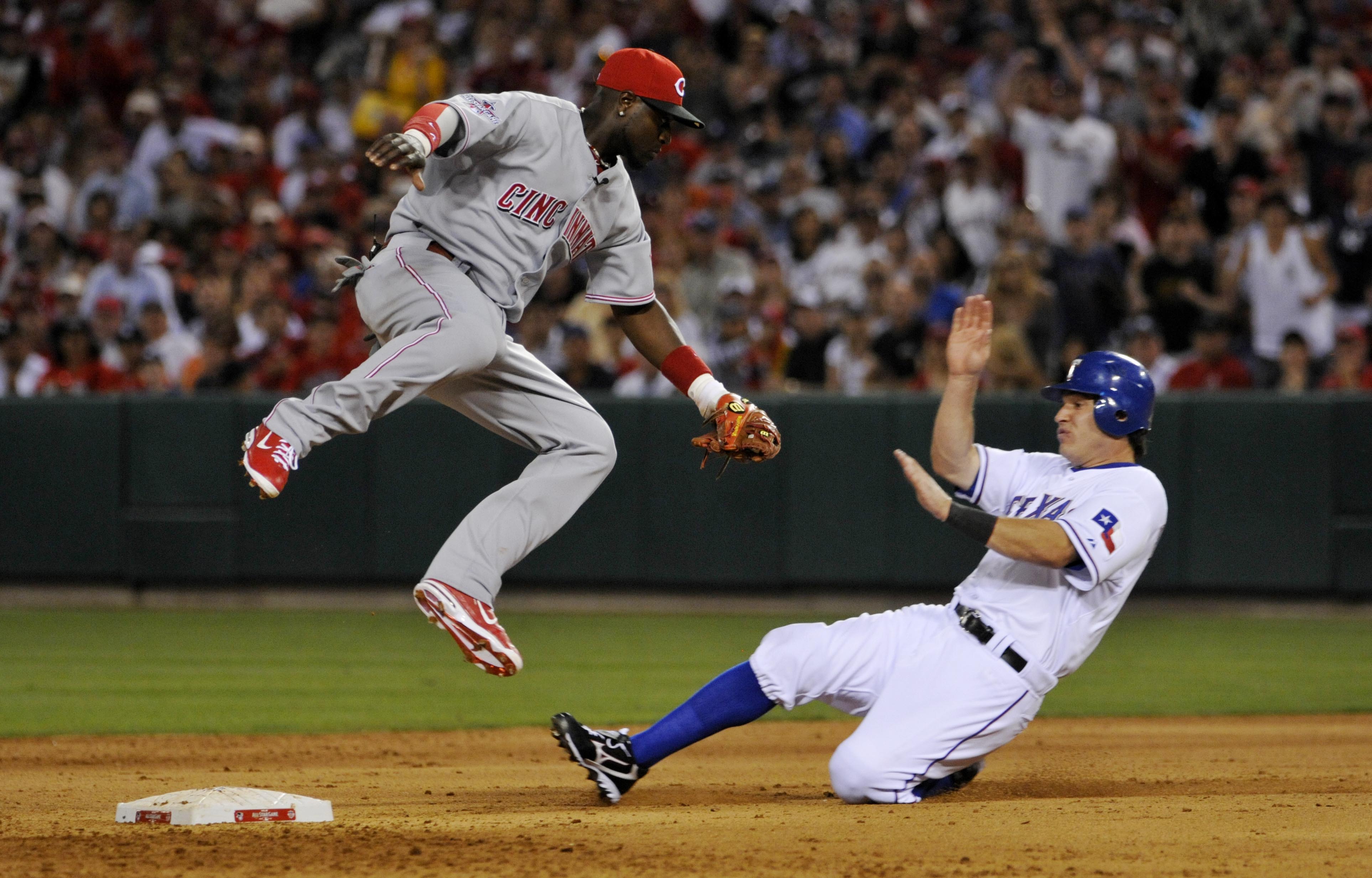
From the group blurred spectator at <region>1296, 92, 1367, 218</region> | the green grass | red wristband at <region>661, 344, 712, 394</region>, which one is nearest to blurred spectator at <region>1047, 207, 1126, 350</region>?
blurred spectator at <region>1296, 92, 1367, 218</region>

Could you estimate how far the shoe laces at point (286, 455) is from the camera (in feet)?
13.8

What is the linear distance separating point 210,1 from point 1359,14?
35.3ft

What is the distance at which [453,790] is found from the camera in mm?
5277

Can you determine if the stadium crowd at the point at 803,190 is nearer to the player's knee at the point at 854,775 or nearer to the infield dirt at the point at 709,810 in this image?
the infield dirt at the point at 709,810

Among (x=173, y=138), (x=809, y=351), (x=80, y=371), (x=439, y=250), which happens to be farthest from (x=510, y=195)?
(x=173, y=138)

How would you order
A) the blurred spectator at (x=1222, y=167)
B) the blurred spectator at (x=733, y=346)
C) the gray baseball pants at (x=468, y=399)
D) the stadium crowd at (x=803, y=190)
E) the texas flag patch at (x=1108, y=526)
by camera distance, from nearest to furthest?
1. the gray baseball pants at (x=468, y=399)
2. the texas flag patch at (x=1108, y=526)
3. the stadium crowd at (x=803, y=190)
4. the blurred spectator at (x=733, y=346)
5. the blurred spectator at (x=1222, y=167)

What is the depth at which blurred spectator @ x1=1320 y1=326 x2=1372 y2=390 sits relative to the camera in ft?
33.4

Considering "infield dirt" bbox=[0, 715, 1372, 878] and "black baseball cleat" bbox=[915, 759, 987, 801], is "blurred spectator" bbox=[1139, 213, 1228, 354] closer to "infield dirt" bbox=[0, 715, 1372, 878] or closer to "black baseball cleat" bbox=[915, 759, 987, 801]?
"infield dirt" bbox=[0, 715, 1372, 878]

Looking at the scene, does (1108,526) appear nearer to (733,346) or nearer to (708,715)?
(708,715)

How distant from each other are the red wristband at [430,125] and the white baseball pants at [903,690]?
1.75m

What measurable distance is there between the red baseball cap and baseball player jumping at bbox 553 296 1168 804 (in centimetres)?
107

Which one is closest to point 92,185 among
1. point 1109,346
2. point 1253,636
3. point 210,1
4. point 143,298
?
point 143,298

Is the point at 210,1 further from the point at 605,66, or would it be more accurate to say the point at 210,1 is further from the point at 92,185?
the point at 605,66

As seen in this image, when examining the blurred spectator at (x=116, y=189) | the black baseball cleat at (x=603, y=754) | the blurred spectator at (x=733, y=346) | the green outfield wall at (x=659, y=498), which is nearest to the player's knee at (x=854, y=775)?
the black baseball cleat at (x=603, y=754)
